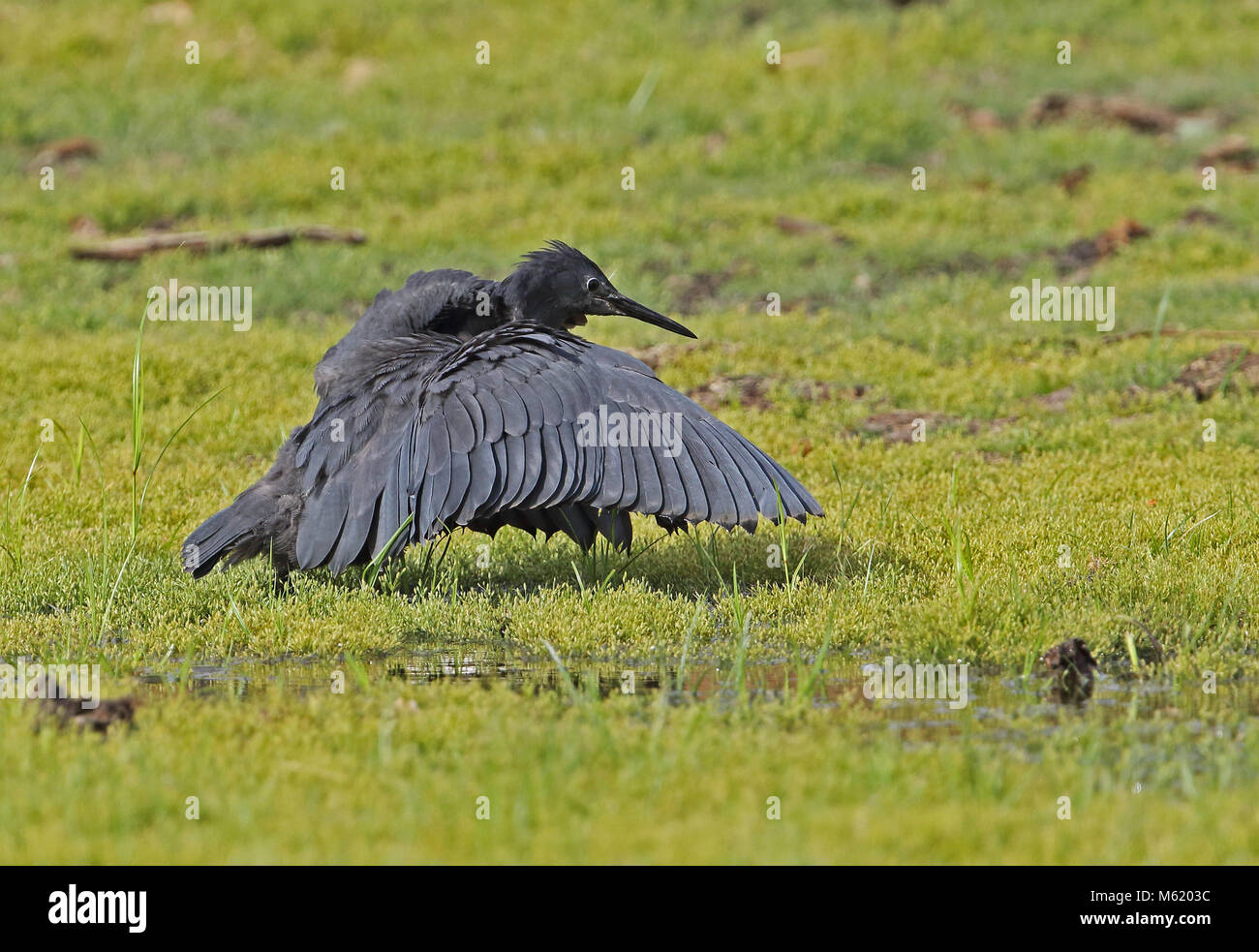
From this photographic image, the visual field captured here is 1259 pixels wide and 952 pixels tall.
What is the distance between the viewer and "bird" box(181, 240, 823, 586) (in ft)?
21.7

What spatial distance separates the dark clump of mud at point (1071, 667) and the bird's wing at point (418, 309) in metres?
3.43

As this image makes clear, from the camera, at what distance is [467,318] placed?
7953 mm

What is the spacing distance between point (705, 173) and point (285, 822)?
40.0 feet

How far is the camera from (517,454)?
6676mm

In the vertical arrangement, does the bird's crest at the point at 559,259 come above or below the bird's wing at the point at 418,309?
above

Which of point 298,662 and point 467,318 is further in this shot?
point 467,318

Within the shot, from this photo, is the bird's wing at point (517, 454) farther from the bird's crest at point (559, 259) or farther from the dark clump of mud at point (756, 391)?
the dark clump of mud at point (756, 391)

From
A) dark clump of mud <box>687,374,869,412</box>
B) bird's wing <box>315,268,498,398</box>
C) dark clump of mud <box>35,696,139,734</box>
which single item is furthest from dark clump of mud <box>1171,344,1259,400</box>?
dark clump of mud <box>35,696,139,734</box>

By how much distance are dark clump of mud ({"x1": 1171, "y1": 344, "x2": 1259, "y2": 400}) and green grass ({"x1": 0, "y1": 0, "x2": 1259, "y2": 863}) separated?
6.6 inches

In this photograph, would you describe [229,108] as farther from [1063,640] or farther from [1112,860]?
[1112,860]

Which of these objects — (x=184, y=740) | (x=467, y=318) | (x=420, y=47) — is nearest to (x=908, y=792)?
(x=184, y=740)

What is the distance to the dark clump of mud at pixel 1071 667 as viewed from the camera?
18.8 ft

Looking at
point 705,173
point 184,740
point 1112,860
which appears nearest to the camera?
point 1112,860

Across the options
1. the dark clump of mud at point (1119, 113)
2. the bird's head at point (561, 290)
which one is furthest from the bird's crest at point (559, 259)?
the dark clump of mud at point (1119, 113)
